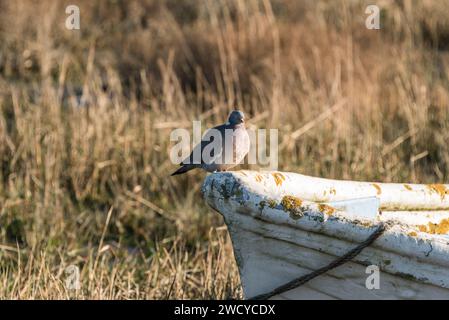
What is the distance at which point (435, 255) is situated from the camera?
341 centimetres

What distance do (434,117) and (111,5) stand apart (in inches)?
234

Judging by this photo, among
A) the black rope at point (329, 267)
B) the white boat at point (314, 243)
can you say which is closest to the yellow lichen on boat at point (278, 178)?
the white boat at point (314, 243)

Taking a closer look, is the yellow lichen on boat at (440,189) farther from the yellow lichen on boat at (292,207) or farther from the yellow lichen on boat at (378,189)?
the yellow lichen on boat at (292,207)

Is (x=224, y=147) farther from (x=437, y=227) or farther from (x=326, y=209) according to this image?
(x=437, y=227)

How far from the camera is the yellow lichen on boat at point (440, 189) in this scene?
4312 mm

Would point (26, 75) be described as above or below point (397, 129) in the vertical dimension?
above

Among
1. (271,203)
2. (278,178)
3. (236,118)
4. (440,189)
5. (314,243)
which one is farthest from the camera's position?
(440,189)

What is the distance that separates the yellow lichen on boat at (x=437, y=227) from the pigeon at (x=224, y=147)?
36.3 inches

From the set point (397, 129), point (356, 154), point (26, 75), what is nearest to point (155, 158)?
point (356, 154)

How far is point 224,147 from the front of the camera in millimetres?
4020

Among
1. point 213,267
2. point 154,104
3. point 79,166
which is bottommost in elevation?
point 213,267

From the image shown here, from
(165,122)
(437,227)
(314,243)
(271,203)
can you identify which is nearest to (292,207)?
(271,203)

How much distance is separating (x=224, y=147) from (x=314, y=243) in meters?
0.77
